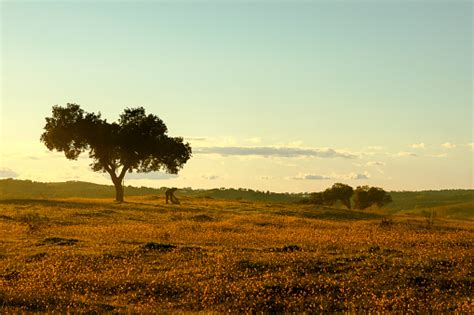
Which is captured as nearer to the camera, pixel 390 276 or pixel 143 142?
pixel 390 276

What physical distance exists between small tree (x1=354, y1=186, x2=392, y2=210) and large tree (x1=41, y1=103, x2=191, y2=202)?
37168mm

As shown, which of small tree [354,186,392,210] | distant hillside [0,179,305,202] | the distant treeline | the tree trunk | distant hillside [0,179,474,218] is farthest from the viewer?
distant hillside [0,179,305,202]

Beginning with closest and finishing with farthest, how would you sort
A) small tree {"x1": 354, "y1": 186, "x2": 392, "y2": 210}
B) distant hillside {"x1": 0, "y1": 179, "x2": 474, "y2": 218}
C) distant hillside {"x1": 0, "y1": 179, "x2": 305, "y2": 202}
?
small tree {"x1": 354, "y1": 186, "x2": 392, "y2": 210}, distant hillside {"x1": 0, "y1": 179, "x2": 474, "y2": 218}, distant hillside {"x1": 0, "y1": 179, "x2": 305, "y2": 202}

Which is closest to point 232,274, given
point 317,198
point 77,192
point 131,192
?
point 317,198

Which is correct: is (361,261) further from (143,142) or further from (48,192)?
(48,192)

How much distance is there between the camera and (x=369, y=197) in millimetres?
104688

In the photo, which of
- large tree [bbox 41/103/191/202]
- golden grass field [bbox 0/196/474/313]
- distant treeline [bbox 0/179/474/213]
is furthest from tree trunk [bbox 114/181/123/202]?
distant treeline [bbox 0/179/474/213]

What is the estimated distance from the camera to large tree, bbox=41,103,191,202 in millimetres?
81438

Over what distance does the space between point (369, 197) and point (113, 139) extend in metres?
47.6

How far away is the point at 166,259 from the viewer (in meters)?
23.9

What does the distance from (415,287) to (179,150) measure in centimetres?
6936

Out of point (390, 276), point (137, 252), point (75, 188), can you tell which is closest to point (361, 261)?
point (390, 276)

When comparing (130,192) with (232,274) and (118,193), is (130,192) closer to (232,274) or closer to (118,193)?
(118,193)

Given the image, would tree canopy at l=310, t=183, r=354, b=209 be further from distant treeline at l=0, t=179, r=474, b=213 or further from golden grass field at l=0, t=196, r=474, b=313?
golden grass field at l=0, t=196, r=474, b=313
